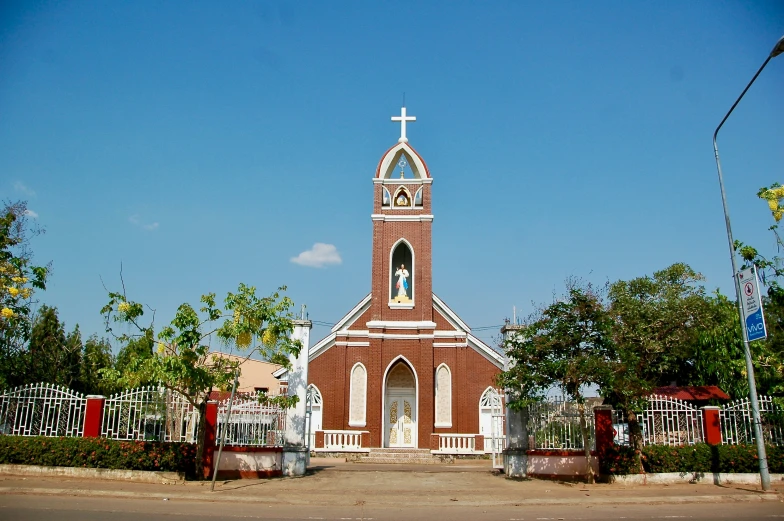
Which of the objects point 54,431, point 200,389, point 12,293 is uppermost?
point 12,293

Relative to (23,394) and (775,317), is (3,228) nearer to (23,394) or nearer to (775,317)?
(23,394)

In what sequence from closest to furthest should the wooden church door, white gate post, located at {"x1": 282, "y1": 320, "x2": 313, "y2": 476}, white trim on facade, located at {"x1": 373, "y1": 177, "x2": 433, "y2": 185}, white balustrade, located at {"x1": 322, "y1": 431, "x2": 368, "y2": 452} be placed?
white gate post, located at {"x1": 282, "y1": 320, "x2": 313, "y2": 476} < white balustrade, located at {"x1": 322, "y1": 431, "x2": 368, "y2": 452} < the wooden church door < white trim on facade, located at {"x1": 373, "y1": 177, "x2": 433, "y2": 185}

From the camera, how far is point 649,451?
15.9 m

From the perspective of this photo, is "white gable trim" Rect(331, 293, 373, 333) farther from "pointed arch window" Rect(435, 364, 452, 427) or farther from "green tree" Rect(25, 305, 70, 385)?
"green tree" Rect(25, 305, 70, 385)

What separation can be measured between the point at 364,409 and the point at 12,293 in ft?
51.4

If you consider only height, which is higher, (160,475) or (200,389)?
(200,389)

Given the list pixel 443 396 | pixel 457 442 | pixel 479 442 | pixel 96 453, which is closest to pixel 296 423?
pixel 96 453

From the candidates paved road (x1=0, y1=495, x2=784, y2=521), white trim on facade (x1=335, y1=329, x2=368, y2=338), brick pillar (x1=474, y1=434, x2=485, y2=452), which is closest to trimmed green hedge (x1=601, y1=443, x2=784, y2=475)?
paved road (x1=0, y1=495, x2=784, y2=521)

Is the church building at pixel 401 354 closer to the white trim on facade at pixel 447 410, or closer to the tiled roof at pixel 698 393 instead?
the white trim on facade at pixel 447 410

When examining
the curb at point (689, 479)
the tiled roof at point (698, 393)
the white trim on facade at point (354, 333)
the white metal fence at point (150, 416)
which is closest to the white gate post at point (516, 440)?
the curb at point (689, 479)

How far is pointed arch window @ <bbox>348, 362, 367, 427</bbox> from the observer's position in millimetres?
28297

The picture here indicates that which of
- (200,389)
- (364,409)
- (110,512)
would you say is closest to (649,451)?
(200,389)

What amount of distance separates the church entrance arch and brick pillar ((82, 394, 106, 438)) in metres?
14.0

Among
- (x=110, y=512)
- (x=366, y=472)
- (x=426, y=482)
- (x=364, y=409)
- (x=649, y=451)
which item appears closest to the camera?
(x=110, y=512)
